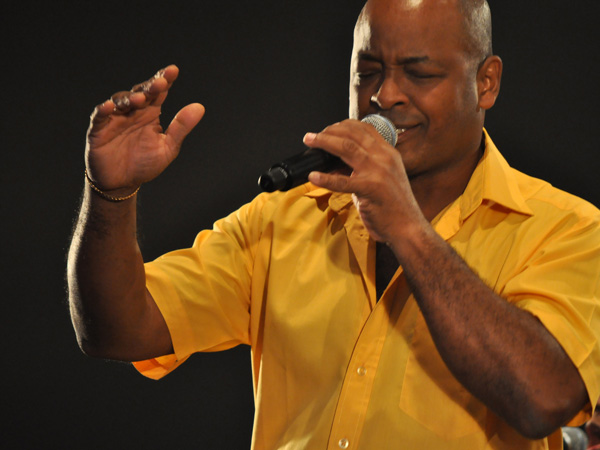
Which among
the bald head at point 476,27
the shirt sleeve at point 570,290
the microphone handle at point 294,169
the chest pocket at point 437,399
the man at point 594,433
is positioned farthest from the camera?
the man at point 594,433

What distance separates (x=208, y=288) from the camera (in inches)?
69.6

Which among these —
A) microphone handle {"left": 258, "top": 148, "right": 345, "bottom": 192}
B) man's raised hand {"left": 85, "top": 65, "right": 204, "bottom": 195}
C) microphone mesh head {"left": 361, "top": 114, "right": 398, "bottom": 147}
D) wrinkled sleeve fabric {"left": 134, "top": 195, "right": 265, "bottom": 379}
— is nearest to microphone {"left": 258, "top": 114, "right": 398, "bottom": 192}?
microphone handle {"left": 258, "top": 148, "right": 345, "bottom": 192}

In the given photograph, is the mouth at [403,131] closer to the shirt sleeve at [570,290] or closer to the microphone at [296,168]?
the microphone at [296,168]

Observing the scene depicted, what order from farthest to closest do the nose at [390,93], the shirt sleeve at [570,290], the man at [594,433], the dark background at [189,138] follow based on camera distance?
the dark background at [189,138] → the man at [594,433] → the nose at [390,93] → the shirt sleeve at [570,290]

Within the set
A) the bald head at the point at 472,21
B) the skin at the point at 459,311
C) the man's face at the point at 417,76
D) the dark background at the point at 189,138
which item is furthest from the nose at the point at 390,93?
the dark background at the point at 189,138

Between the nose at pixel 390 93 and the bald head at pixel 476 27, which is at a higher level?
the bald head at pixel 476 27

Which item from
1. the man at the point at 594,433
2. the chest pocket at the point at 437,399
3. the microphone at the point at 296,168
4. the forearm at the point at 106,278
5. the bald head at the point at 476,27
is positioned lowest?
the man at the point at 594,433

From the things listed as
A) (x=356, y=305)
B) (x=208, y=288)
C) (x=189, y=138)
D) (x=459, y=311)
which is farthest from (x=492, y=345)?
(x=189, y=138)

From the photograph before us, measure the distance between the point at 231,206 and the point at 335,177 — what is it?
162cm

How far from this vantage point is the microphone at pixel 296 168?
1.29m

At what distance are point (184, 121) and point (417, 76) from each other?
533mm

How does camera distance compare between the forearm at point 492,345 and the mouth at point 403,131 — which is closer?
the forearm at point 492,345

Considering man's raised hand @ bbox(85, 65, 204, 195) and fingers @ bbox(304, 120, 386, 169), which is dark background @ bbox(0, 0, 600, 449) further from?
fingers @ bbox(304, 120, 386, 169)

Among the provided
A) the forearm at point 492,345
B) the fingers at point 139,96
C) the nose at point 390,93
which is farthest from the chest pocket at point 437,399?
the fingers at point 139,96
